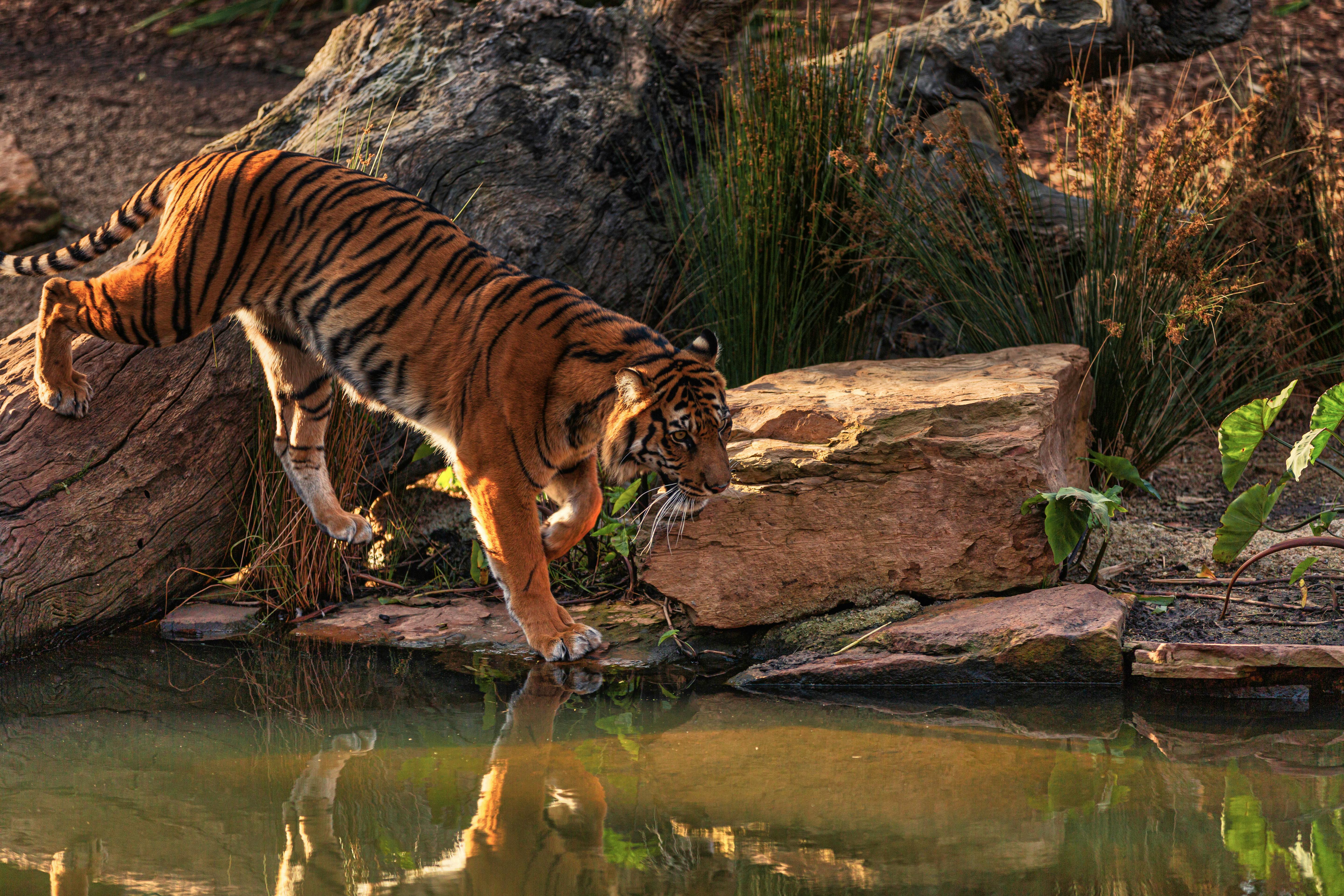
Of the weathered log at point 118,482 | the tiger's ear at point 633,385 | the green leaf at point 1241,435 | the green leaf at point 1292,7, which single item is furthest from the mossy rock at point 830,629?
the green leaf at point 1292,7

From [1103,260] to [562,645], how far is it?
7.76ft

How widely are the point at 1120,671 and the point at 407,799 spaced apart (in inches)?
79.6

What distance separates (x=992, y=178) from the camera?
4.64 m

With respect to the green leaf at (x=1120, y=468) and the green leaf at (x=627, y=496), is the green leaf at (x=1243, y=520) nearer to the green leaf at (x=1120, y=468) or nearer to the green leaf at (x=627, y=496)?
the green leaf at (x=1120, y=468)

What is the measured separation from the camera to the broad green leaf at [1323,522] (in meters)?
3.47

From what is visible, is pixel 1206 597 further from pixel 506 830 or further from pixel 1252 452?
pixel 506 830

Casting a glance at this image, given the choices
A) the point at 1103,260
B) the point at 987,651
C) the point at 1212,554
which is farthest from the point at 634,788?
the point at 1103,260

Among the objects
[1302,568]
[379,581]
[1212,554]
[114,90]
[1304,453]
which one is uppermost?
[114,90]

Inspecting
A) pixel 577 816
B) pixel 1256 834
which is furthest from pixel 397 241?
pixel 1256 834

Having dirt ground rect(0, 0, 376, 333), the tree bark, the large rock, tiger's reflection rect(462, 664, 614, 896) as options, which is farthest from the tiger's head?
dirt ground rect(0, 0, 376, 333)

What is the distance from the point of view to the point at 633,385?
10.9 feet

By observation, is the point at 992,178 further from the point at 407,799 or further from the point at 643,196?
the point at 407,799

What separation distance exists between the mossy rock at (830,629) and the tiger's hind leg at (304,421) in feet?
5.12

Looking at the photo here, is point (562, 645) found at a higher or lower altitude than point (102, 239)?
lower
